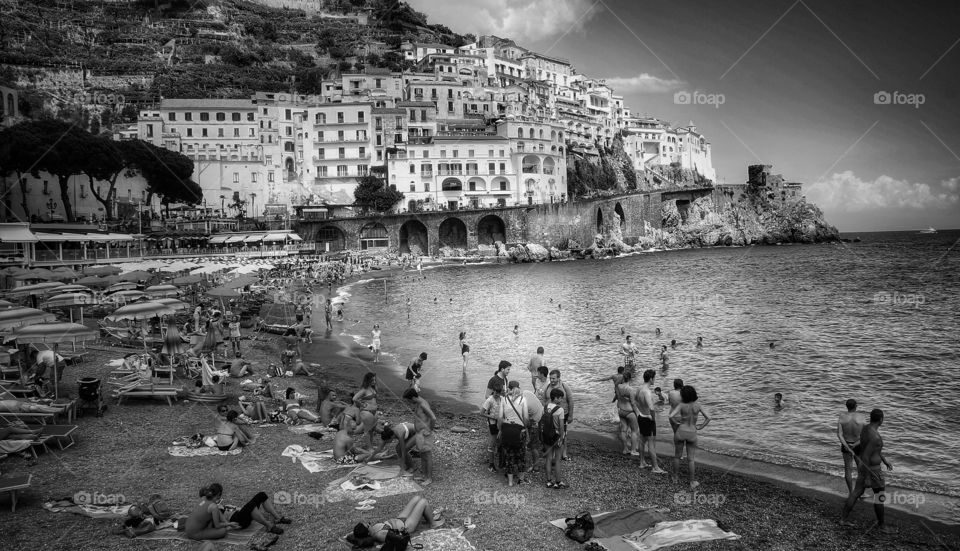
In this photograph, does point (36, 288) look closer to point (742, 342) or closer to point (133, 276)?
point (133, 276)

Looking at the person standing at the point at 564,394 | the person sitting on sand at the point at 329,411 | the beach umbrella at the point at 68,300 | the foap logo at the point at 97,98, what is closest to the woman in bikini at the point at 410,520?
the person standing at the point at 564,394

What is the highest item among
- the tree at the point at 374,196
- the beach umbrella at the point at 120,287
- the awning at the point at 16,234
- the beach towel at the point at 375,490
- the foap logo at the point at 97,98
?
the foap logo at the point at 97,98

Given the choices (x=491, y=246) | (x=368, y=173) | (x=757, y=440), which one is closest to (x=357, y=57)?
(x=368, y=173)

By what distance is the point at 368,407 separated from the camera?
404 inches

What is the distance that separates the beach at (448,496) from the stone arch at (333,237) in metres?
58.3

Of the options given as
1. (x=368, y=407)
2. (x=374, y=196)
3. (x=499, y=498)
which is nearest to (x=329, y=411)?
(x=368, y=407)

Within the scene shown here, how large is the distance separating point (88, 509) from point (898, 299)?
45.2m

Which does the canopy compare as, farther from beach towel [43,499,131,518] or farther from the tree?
the tree

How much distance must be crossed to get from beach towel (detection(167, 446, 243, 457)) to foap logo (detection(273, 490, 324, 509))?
2.03 metres

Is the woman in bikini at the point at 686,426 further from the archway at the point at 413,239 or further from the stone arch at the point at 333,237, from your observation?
the archway at the point at 413,239

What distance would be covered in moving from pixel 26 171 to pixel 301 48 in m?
88.7

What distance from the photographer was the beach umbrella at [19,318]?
36.0ft

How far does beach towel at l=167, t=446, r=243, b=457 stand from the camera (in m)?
9.44

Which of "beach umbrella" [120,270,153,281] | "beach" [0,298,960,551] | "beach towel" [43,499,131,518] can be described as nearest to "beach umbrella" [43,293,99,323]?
"beach umbrella" [120,270,153,281]
